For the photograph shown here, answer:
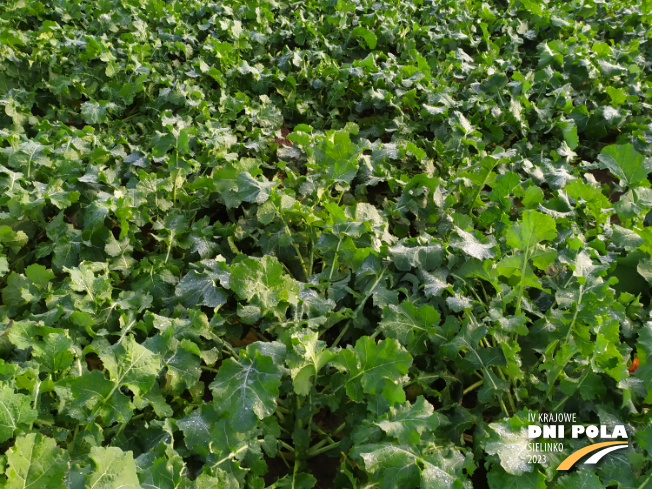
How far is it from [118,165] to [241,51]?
197cm

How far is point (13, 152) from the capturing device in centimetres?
285

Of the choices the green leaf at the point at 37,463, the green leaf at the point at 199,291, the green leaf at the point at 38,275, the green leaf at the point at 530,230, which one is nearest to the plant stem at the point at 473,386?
the green leaf at the point at 530,230

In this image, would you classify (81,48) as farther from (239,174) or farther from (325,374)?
(325,374)

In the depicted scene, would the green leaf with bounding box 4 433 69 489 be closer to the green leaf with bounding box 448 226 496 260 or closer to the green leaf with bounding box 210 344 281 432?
the green leaf with bounding box 210 344 281 432

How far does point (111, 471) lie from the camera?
55.7 inches

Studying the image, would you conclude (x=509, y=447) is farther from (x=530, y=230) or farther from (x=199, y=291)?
(x=199, y=291)

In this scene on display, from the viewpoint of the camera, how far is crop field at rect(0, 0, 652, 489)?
1.72m

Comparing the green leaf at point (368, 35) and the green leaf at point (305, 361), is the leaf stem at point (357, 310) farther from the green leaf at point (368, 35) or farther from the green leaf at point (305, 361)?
the green leaf at point (368, 35)

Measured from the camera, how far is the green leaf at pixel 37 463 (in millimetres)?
1360

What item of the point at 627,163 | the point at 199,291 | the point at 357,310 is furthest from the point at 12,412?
the point at 627,163

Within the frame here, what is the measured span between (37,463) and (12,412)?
24 cm

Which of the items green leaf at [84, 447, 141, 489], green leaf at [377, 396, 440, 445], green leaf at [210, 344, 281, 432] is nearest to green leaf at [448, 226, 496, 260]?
green leaf at [377, 396, 440, 445]

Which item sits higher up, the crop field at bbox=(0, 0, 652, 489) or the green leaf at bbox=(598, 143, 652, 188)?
the green leaf at bbox=(598, 143, 652, 188)

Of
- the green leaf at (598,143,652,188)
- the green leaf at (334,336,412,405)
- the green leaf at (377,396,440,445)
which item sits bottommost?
the green leaf at (377,396,440,445)
